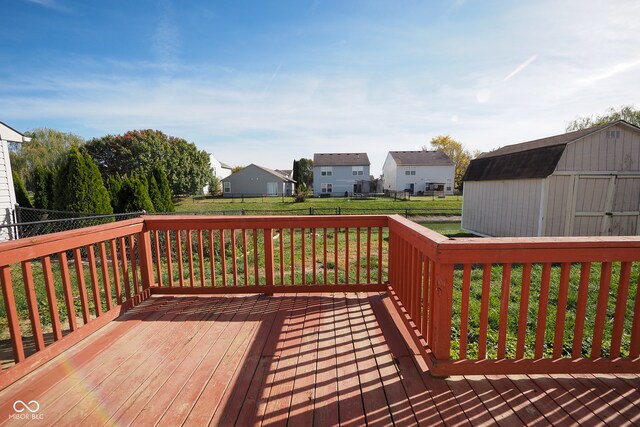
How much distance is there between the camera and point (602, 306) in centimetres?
178

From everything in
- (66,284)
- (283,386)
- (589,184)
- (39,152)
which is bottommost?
(283,386)

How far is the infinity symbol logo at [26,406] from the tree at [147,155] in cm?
2841

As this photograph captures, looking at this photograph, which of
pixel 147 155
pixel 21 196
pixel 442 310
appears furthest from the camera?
pixel 147 155

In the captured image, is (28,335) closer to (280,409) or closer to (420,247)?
(280,409)

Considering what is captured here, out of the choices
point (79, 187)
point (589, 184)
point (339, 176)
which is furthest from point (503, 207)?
point (339, 176)

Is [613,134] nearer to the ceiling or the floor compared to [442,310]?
nearer to the ceiling

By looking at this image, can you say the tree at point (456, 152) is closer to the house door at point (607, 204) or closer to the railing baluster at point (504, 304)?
the house door at point (607, 204)

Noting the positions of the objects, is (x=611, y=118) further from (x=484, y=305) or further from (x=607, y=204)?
(x=484, y=305)

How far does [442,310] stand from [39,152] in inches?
1678

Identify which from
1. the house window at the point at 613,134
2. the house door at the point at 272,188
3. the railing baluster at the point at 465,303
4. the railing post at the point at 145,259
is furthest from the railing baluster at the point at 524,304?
the house door at the point at 272,188

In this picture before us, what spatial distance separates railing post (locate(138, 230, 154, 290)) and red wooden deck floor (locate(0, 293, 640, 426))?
2.56 feet

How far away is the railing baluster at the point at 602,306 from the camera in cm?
172

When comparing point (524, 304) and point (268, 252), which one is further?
point (268, 252)

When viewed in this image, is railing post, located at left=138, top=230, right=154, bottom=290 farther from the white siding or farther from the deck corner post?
the white siding
